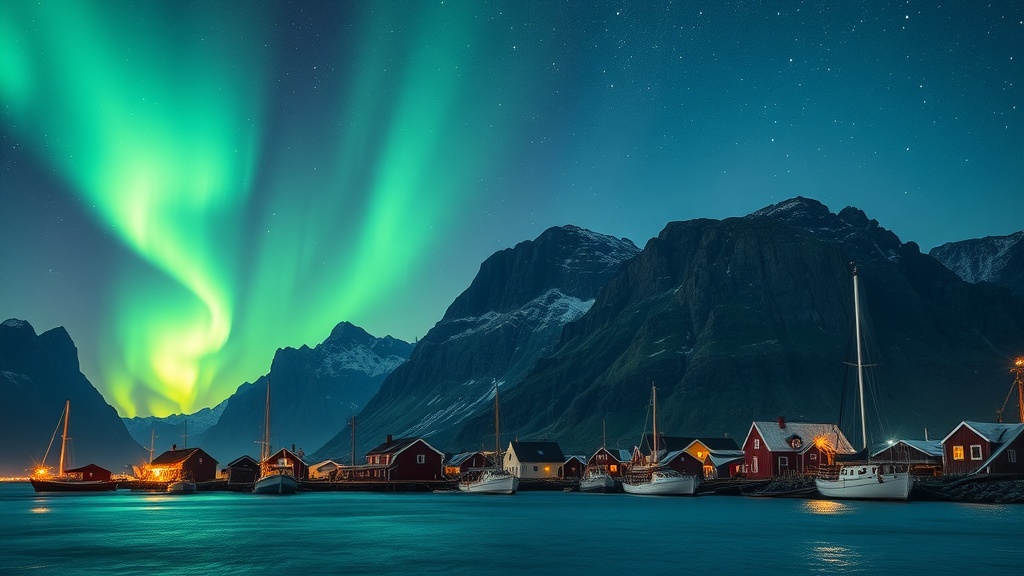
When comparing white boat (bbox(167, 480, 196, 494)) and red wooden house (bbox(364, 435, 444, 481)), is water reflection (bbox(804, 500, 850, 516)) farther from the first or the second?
white boat (bbox(167, 480, 196, 494))

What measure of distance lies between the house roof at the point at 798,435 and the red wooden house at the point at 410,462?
55181 millimetres

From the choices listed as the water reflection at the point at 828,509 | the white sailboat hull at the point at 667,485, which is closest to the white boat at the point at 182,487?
the white sailboat hull at the point at 667,485

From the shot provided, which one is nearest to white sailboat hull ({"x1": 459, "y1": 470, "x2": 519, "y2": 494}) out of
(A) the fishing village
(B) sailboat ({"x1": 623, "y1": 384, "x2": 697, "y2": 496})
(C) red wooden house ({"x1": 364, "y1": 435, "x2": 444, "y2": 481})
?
(A) the fishing village

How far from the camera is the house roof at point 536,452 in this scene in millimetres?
176625

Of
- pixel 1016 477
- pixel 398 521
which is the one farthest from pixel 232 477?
pixel 1016 477

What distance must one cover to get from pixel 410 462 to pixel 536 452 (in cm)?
3794

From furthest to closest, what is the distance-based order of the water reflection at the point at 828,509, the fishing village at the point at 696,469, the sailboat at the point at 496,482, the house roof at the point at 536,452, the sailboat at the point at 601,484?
the house roof at the point at 536,452
the sailboat at the point at 601,484
the sailboat at the point at 496,482
the fishing village at the point at 696,469
the water reflection at the point at 828,509

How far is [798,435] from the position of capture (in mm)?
131875

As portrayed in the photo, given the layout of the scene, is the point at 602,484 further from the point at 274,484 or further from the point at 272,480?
the point at 272,480

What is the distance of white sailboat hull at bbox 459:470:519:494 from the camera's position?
133250mm

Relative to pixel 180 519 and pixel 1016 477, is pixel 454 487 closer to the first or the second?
pixel 180 519

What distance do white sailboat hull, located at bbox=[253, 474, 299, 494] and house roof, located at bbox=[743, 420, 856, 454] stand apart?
74498mm

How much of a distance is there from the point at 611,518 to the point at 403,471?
7793 cm

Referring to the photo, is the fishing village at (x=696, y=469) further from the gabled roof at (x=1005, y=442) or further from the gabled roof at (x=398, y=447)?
the gabled roof at (x=398, y=447)
